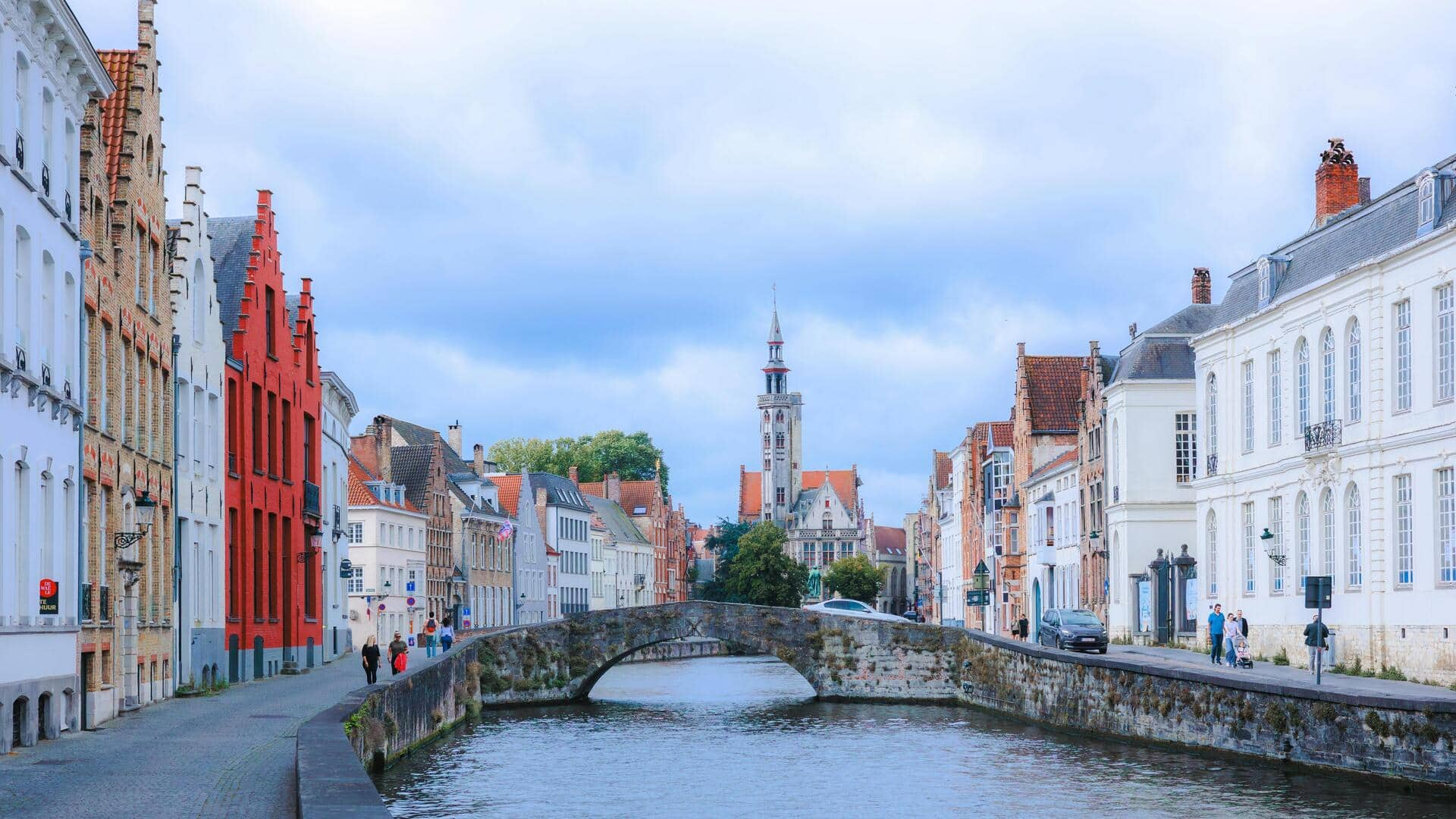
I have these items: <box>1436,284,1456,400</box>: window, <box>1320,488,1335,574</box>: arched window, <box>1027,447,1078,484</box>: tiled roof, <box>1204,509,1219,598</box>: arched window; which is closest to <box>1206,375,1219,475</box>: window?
<box>1204,509,1219,598</box>: arched window

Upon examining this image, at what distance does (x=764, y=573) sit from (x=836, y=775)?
83871mm

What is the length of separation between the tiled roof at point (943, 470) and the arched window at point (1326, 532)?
75451mm

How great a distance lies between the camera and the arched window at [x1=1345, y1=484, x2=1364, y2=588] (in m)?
33.7

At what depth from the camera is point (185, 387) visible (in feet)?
109

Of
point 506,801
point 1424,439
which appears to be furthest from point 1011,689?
point 506,801

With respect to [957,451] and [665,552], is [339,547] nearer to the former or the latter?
[957,451]

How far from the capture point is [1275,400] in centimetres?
3850

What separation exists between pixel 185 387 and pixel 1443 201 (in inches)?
857

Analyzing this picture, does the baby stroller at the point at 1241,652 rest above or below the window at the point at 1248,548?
below

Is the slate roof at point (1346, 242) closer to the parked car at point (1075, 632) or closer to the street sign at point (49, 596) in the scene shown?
the parked car at point (1075, 632)

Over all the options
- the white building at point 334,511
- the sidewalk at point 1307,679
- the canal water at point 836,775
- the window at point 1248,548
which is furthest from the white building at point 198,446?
the window at point 1248,548

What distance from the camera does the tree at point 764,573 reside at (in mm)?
113312

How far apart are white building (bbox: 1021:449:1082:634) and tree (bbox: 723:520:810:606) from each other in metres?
42.4

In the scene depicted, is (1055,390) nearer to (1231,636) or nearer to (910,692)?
(910,692)
